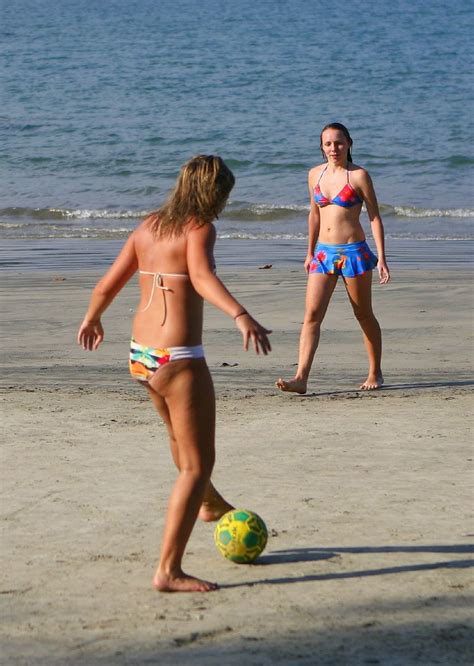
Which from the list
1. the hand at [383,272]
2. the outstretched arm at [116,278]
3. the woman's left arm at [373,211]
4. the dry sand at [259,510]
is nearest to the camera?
the dry sand at [259,510]

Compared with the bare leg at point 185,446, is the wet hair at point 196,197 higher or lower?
higher

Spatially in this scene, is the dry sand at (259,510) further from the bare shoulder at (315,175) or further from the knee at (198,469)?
the bare shoulder at (315,175)

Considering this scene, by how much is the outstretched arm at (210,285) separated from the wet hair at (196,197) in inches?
2.7

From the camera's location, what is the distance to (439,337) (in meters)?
10.1

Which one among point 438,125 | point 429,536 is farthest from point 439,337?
point 438,125

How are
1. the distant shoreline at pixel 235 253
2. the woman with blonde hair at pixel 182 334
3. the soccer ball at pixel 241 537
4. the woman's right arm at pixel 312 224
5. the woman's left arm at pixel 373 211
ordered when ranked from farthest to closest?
the distant shoreline at pixel 235 253 < the woman's right arm at pixel 312 224 < the woman's left arm at pixel 373 211 < the soccer ball at pixel 241 537 < the woman with blonde hair at pixel 182 334

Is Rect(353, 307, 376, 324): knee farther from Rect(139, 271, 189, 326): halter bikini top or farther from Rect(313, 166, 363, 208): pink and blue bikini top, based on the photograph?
Rect(139, 271, 189, 326): halter bikini top

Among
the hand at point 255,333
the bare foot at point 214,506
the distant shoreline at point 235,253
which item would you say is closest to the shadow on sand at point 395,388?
the bare foot at point 214,506

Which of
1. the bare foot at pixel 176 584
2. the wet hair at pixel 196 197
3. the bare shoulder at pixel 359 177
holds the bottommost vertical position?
the bare foot at pixel 176 584

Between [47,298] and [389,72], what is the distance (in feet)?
106

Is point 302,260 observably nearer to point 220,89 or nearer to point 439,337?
point 439,337

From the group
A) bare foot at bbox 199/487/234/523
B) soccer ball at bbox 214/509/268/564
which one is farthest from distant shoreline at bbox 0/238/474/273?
soccer ball at bbox 214/509/268/564

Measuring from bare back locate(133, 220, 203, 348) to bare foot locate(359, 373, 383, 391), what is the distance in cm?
397

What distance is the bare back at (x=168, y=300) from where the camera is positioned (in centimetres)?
450
